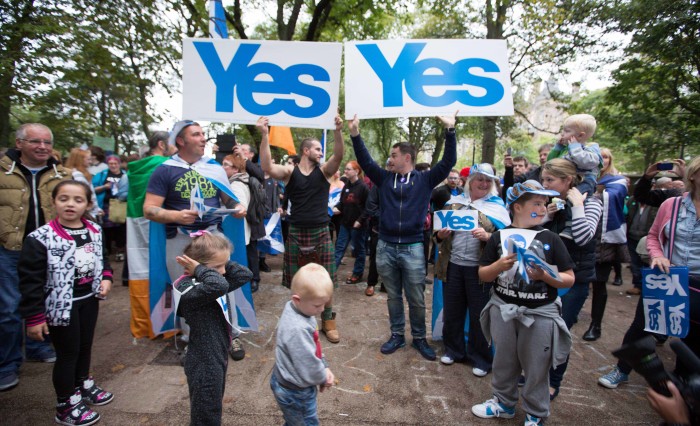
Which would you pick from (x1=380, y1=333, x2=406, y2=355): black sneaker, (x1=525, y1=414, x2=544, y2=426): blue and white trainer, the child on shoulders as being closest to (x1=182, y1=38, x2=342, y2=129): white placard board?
the child on shoulders

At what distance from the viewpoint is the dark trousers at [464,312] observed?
340 cm

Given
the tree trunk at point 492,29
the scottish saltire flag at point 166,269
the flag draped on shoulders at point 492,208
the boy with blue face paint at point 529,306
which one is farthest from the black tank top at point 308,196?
the tree trunk at point 492,29

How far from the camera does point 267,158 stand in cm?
362

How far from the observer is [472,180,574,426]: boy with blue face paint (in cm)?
246

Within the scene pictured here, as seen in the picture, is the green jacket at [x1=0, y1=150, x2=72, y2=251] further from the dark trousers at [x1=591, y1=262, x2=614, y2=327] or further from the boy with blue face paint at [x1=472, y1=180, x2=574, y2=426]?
the dark trousers at [x1=591, y1=262, x2=614, y2=327]

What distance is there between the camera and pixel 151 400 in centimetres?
282

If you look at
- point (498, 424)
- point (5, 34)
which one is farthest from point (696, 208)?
point (5, 34)

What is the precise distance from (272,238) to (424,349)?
3409mm

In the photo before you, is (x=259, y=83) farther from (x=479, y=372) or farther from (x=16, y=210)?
(x=479, y=372)

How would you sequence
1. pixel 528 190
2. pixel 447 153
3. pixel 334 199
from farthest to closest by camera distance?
pixel 334 199, pixel 447 153, pixel 528 190

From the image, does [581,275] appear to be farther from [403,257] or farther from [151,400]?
[151,400]

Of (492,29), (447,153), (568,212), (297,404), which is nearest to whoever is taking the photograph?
(297,404)

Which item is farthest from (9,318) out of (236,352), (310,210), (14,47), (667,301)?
(667,301)

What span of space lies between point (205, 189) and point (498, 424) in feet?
10.4
